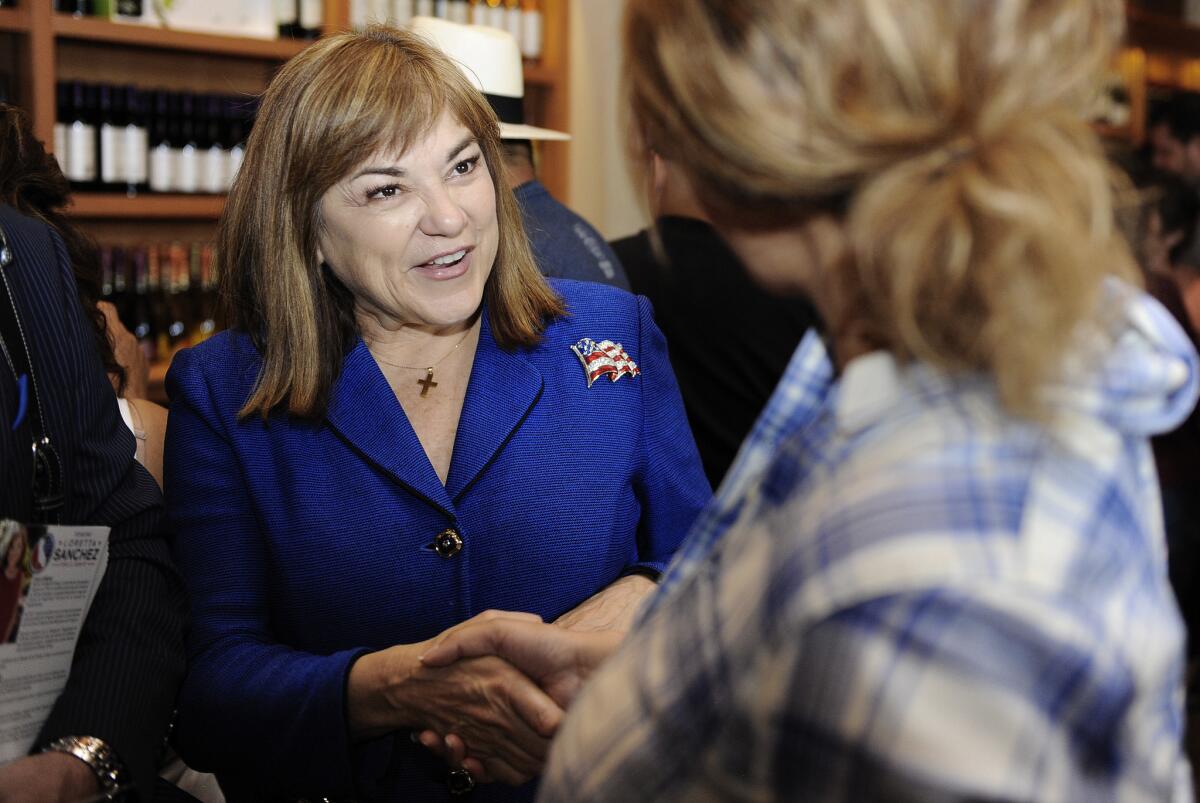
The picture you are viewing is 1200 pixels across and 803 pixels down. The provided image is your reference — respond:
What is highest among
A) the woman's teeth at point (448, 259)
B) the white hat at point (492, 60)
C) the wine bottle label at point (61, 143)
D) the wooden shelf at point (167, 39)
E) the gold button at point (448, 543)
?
the wooden shelf at point (167, 39)

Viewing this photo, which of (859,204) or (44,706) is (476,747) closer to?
(44,706)

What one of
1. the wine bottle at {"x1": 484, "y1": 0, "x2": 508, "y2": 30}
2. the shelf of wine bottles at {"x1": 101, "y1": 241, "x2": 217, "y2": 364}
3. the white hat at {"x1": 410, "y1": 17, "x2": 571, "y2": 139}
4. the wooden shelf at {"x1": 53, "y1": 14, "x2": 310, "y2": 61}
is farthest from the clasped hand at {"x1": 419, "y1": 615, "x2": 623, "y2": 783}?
the wine bottle at {"x1": 484, "y1": 0, "x2": 508, "y2": 30}

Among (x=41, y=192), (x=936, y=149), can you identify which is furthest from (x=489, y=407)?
(x=936, y=149)

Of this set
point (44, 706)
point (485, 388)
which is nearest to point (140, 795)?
point (44, 706)

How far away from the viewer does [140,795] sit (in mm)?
1385

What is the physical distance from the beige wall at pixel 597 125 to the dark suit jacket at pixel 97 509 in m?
3.56

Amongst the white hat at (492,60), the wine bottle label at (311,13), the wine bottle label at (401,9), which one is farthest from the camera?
the wine bottle label at (401,9)

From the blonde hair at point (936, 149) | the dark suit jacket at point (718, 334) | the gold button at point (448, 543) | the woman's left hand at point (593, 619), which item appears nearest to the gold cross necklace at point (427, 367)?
the gold button at point (448, 543)

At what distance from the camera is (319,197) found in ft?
5.80

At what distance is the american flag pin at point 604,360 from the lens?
183 centimetres

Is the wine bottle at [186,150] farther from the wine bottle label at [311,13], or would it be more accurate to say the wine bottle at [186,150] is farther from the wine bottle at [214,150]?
the wine bottle label at [311,13]

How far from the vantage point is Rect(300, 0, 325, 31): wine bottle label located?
4270 mm

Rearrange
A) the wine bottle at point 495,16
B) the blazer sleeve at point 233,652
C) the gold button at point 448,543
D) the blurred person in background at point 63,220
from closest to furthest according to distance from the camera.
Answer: the blazer sleeve at point 233,652, the gold button at point 448,543, the blurred person in background at point 63,220, the wine bottle at point 495,16

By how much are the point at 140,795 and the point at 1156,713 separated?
1.15 meters
